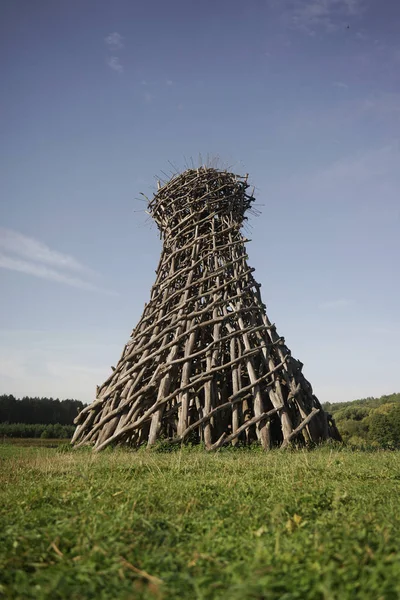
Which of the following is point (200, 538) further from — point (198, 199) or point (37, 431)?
point (37, 431)

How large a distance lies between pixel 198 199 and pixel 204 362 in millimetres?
4202

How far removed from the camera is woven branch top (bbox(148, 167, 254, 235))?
11.5 m

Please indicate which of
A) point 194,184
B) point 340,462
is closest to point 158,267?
point 194,184

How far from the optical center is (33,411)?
2752cm

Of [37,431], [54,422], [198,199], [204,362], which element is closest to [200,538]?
[204,362]

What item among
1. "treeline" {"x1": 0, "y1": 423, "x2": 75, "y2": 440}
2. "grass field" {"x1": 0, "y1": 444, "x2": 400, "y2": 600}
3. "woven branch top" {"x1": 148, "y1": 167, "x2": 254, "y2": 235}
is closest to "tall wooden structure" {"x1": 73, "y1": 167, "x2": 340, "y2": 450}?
"woven branch top" {"x1": 148, "y1": 167, "x2": 254, "y2": 235}

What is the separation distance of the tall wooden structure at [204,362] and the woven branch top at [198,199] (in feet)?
0.12

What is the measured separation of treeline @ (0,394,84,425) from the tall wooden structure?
17786 millimetres

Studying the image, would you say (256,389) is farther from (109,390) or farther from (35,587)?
(35,587)

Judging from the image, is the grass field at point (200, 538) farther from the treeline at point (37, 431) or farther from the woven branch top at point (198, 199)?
the treeline at point (37, 431)

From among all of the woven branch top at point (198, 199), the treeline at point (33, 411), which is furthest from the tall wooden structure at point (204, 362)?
the treeline at point (33, 411)

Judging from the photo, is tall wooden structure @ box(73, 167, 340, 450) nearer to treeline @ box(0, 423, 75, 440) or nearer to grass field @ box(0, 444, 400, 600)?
grass field @ box(0, 444, 400, 600)

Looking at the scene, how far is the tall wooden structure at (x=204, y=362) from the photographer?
28.6 feet

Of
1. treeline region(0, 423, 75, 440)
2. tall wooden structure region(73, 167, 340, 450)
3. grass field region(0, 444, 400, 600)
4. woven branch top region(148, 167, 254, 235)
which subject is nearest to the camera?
grass field region(0, 444, 400, 600)
